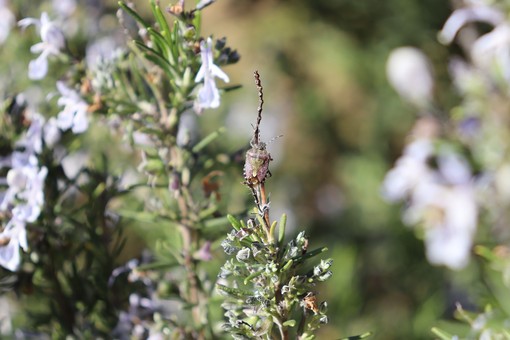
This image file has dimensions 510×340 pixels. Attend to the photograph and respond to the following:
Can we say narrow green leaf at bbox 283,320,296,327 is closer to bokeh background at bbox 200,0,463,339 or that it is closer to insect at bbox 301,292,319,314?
insect at bbox 301,292,319,314

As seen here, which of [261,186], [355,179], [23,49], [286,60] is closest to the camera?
[261,186]

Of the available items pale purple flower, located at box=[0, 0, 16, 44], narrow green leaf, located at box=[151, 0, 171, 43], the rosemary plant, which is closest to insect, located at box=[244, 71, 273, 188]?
the rosemary plant

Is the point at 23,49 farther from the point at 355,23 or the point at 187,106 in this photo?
the point at 355,23

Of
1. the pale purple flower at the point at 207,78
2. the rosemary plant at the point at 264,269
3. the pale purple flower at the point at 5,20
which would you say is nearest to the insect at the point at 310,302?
the rosemary plant at the point at 264,269

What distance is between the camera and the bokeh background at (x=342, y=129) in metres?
1.14

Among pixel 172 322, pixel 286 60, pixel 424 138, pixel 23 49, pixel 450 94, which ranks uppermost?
pixel 286 60

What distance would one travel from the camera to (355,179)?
5.34 ft

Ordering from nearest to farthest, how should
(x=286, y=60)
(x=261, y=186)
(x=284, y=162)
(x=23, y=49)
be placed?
(x=261, y=186) < (x=23, y=49) < (x=284, y=162) < (x=286, y=60)

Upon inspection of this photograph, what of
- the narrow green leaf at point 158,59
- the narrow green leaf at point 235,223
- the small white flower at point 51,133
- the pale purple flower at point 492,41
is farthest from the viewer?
the pale purple flower at point 492,41

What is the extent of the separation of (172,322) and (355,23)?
152 cm

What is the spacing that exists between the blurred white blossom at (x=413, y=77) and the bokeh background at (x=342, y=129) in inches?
9.5

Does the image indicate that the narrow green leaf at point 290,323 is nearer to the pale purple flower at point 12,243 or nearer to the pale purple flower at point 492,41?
the pale purple flower at point 12,243

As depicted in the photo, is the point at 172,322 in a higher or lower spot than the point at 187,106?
lower

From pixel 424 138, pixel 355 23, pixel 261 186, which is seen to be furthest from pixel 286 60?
pixel 261 186
